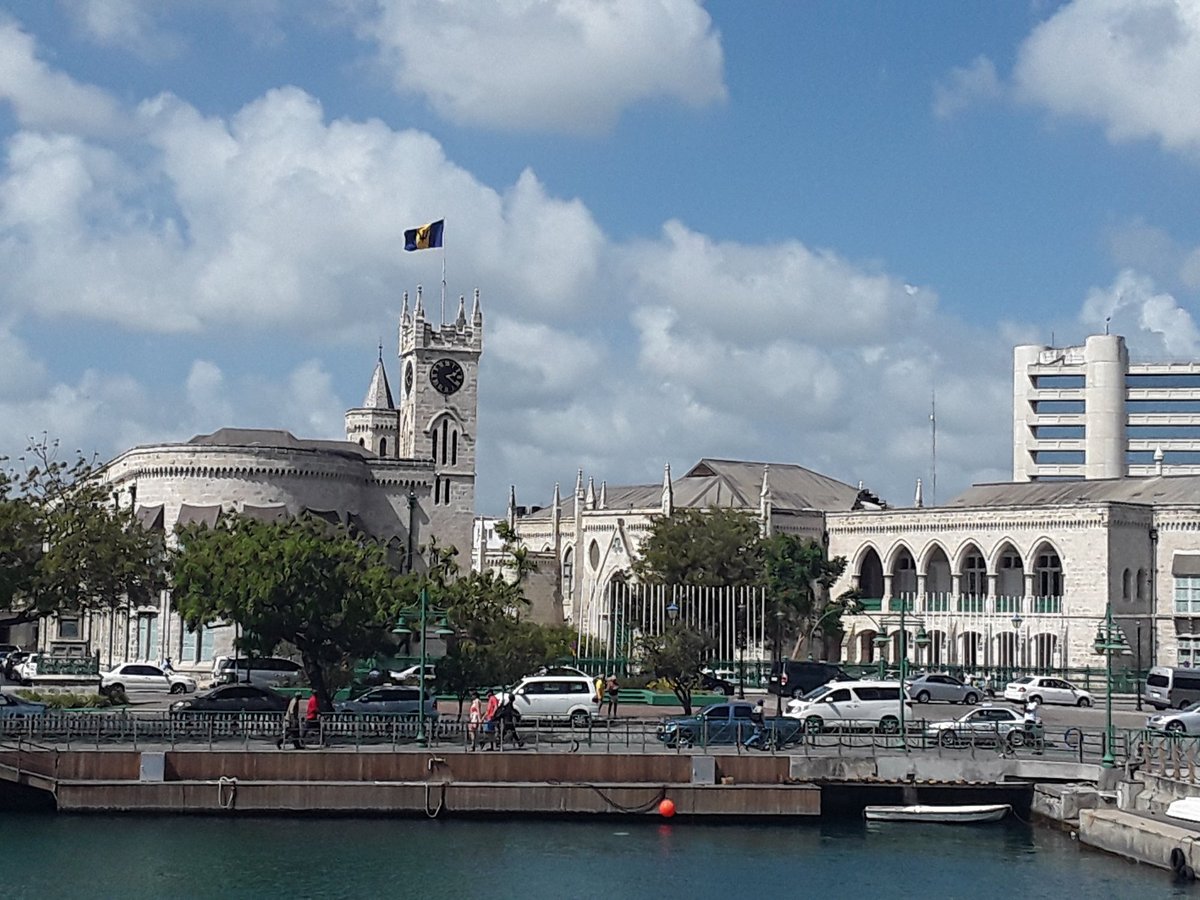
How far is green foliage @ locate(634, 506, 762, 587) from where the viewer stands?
78.5 metres

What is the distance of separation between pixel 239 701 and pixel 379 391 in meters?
77.1

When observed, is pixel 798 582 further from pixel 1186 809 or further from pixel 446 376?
pixel 1186 809

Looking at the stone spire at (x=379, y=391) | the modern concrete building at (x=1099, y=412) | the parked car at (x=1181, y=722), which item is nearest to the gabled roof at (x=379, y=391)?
the stone spire at (x=379, y=391)

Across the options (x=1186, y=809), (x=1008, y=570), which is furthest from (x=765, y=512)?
(x=1186, y=809)

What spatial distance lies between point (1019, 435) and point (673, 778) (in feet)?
317

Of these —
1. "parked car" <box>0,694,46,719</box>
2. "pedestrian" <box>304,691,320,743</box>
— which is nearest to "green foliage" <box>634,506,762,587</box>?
"parked car" <box>0,694,46,719</box>

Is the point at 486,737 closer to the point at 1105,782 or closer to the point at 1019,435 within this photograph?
the point at 1105,782

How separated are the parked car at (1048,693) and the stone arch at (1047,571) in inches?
825

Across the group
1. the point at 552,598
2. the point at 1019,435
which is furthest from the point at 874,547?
the point at 1019,435

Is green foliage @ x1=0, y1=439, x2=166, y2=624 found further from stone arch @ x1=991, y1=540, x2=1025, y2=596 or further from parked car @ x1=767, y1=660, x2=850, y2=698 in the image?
stone arch @ x1=991, y1=540, x2=1025, y2=596

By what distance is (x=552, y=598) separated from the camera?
110 meters

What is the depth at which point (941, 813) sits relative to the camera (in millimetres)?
43094

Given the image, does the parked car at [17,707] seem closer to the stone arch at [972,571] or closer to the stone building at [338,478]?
the stone building at [338,478]

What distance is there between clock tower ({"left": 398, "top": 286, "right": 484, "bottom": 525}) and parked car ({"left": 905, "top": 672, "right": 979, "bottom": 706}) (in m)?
48.0
